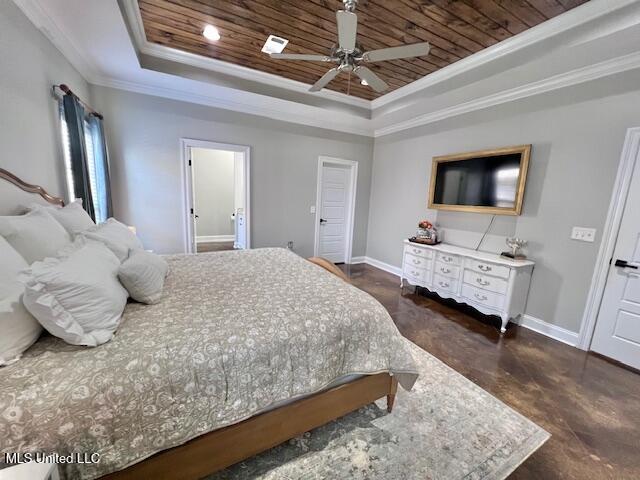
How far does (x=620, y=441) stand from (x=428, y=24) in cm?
328

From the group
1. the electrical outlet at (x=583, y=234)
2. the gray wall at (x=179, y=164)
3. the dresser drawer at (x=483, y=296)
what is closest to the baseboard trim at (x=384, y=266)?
the gray wall at (x=179, y=164)

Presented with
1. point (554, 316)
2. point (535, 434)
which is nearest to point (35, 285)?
point (535, 434)

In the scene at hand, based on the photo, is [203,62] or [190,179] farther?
[190,179]

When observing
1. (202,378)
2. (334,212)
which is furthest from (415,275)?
(202,378)

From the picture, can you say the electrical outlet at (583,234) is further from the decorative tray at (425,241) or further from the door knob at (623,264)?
the decorative tray at (425,241)

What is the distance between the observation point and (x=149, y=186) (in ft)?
11.6

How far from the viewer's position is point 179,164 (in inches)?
144

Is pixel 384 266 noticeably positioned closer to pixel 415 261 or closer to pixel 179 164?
pixel 415 261

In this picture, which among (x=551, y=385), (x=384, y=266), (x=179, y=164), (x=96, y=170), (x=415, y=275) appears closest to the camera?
(x=551, y=385)

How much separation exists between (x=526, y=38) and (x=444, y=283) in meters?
2.60

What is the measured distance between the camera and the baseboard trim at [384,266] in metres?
4.70

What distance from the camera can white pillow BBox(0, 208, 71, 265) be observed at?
1.25 m

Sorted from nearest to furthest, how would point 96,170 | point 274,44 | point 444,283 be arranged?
point 274,44 → point 96,170 → point 444,283

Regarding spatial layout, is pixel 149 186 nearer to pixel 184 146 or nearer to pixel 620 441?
pixel 184 146
